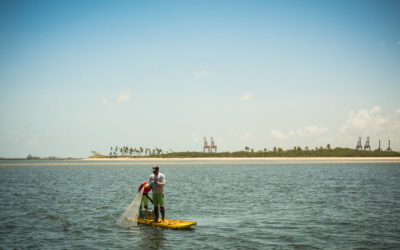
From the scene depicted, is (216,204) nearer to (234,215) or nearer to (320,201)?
(234,215)

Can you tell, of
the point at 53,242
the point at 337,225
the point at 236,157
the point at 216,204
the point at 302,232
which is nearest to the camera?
the point at 53,242

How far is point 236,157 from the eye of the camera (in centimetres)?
16162

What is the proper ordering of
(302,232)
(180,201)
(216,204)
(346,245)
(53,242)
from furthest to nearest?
(180,201) < (216,204) < (302,232) < (53,242) < (346,245)

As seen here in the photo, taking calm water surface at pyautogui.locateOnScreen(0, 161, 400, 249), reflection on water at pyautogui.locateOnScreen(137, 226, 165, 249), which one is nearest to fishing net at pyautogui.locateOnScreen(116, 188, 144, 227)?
calm water surface at pyautogui.locateOnScreen(0, 161, 400, 249)

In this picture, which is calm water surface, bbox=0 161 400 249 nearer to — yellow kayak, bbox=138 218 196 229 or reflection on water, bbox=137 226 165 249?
reflection on water, bbox=137 226 165 249

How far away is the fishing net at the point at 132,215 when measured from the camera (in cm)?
1691

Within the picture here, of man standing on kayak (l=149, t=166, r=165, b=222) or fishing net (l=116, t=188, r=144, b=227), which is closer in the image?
man standing on kayak (l=149, t=166, r=165, b=222)

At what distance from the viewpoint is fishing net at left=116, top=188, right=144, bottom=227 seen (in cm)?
1691

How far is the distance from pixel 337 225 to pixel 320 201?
8.35 metres

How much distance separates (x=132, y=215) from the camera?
1709cm

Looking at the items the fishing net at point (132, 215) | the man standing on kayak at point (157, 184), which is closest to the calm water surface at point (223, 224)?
the fishing net at point (132, 215)

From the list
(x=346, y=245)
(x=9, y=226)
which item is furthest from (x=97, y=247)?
(x=346, y=245)

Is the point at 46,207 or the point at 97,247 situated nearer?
A: the point at 97,247

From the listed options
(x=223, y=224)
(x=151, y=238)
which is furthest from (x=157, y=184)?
(x=223, y=224)
